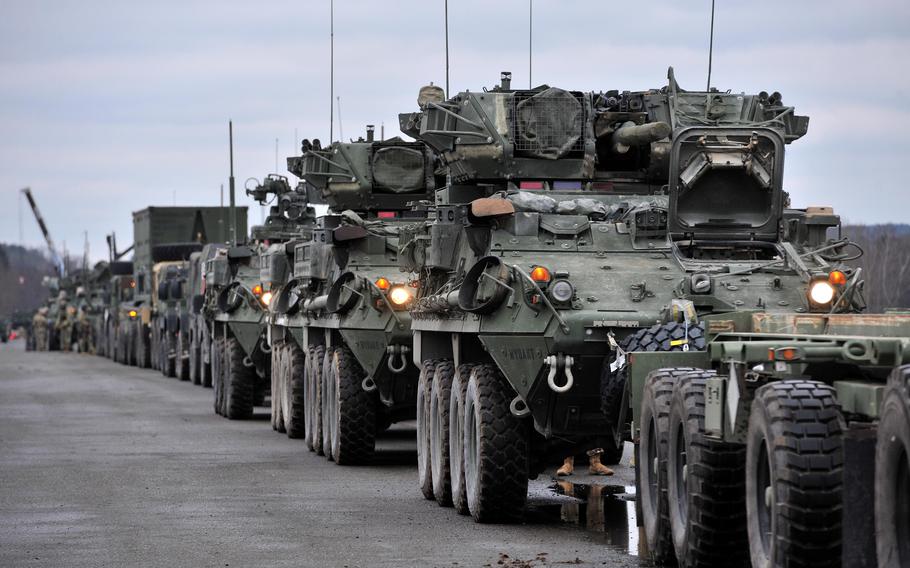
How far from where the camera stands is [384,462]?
760 inches

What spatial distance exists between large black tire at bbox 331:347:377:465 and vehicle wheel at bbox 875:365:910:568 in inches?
461

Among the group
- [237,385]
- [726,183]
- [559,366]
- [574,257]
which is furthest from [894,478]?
[237,385]

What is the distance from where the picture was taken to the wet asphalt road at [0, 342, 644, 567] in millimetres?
11555

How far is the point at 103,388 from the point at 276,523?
82.8 ft

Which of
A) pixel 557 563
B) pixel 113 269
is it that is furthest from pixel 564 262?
pixel 113 269

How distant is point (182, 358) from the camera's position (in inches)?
1694

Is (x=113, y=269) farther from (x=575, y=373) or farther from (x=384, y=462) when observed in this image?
(x=575, y=373)

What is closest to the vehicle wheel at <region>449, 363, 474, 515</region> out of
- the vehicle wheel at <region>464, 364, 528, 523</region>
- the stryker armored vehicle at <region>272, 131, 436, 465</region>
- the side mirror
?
the vehicle wheel at <region>464, 364, 528, 523</region>

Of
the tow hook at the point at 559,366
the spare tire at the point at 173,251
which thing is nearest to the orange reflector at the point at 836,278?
the tow hook at the point at 559,366

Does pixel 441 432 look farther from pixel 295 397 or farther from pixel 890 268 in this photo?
pixel 890 268

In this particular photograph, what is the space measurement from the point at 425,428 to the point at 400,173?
8.57 meters

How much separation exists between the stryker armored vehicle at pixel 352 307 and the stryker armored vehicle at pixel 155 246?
2724 cm

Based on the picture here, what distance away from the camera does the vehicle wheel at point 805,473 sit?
25.7 ft

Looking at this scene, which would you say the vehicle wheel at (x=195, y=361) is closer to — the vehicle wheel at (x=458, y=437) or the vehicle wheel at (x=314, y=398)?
the vehicle wheel at (x=314, y=398)
